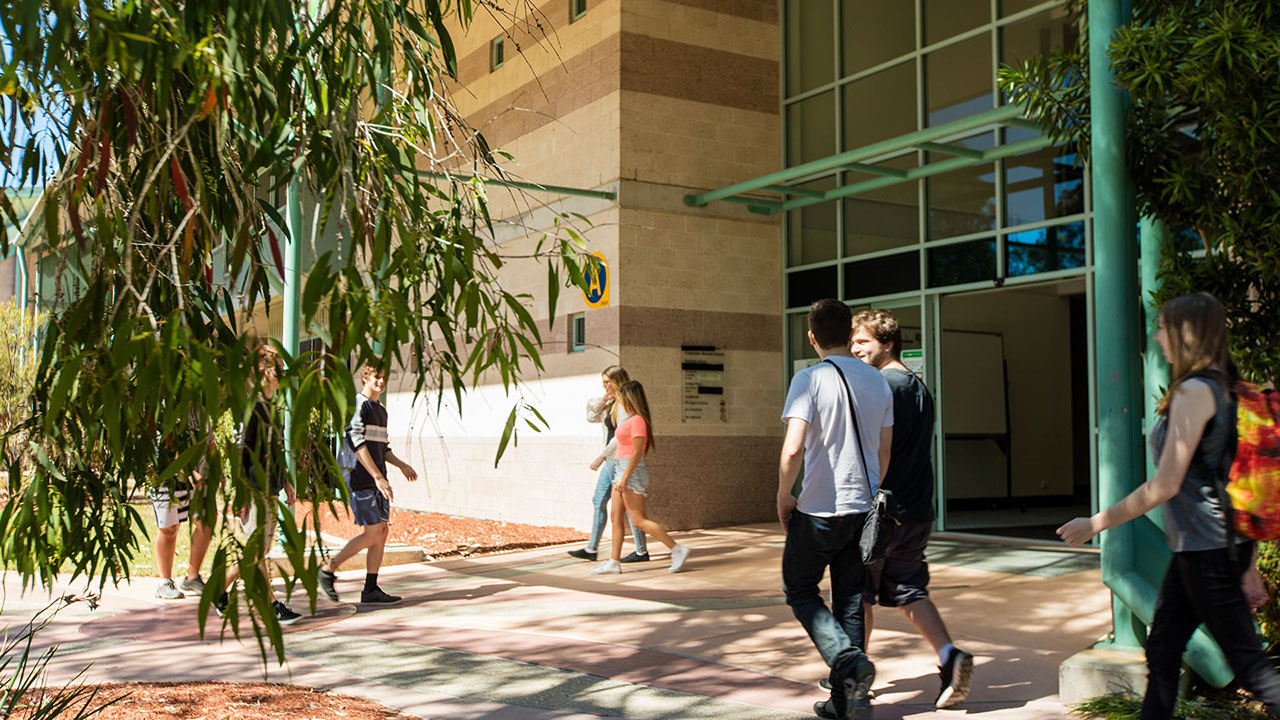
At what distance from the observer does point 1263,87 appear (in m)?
4.64

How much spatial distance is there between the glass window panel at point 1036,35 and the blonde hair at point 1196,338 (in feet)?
27.7

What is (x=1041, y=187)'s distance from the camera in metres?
11.9

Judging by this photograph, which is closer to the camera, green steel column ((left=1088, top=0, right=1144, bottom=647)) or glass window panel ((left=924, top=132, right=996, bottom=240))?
green steel column ((left=1088, top=0, right=1144, bottom=647))

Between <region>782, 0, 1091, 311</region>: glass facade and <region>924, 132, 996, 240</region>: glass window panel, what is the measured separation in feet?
0.05

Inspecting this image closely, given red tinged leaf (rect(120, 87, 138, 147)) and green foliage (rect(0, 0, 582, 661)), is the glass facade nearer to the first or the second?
green foliage (rect(0, 0, 582, 661))

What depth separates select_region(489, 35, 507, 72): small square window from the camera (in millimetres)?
17422

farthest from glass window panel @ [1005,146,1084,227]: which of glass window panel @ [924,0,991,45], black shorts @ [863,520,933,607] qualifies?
black shorts @ [863,520,933,607]

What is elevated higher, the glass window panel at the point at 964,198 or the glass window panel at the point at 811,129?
the glass window panel at the point at 811,129

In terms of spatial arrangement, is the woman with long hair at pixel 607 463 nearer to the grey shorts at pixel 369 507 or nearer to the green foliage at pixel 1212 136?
the grey shorts at pixel 369 507

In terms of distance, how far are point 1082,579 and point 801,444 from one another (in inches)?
211

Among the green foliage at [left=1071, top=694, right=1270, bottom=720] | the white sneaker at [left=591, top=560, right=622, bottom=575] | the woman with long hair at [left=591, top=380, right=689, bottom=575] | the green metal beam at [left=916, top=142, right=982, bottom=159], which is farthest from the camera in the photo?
the green metal beam at [left=916, top=142, right=982, bottom=159]

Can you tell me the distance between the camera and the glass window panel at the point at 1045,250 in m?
11.5

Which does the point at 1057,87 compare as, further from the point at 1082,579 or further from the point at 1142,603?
the point at 1082,579

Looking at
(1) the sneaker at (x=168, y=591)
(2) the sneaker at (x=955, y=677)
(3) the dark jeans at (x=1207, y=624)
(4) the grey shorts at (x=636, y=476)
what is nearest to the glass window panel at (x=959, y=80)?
(4) the grey shorts at (x=636, y=476)
